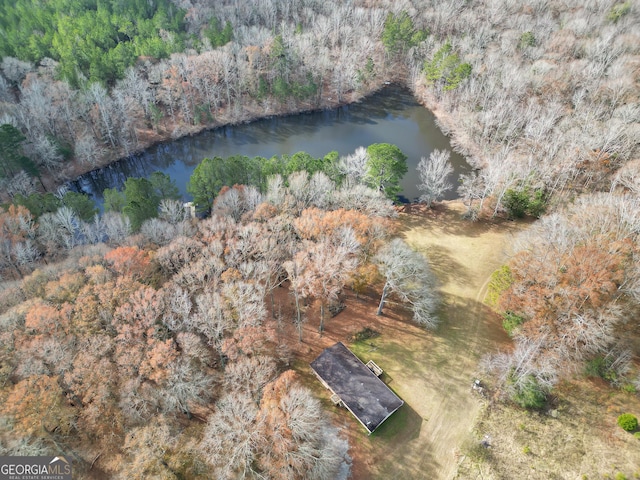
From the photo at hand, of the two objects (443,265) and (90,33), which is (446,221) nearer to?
(443,265)

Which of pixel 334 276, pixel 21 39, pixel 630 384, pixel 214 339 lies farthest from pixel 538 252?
pixel 21 39

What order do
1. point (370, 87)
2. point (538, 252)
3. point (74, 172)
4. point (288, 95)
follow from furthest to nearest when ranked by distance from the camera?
point (370, 87) → point (288, 95) → point (74, 172) → point (538, 252)

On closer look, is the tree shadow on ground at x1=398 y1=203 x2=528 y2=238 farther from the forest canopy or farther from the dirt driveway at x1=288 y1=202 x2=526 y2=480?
the forest canopy

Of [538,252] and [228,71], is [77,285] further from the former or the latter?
[228,71]

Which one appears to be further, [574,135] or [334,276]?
[574,135]

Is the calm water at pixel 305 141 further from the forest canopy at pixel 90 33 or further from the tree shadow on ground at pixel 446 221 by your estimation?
the forest canopy at pixel 90 33

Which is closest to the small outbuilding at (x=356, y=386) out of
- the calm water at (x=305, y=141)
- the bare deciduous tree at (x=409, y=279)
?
the bare deciduous tree at (x=409, y=279)

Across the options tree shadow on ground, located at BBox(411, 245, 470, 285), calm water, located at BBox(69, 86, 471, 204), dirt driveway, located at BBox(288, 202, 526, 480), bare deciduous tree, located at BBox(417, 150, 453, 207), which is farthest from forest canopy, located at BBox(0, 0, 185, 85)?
tree shadow on ground, located at BBox(411, 245, 470, 285)

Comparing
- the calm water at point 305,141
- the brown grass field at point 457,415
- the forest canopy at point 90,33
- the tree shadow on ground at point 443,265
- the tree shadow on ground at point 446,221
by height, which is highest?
the forest canopy at point 90,33
